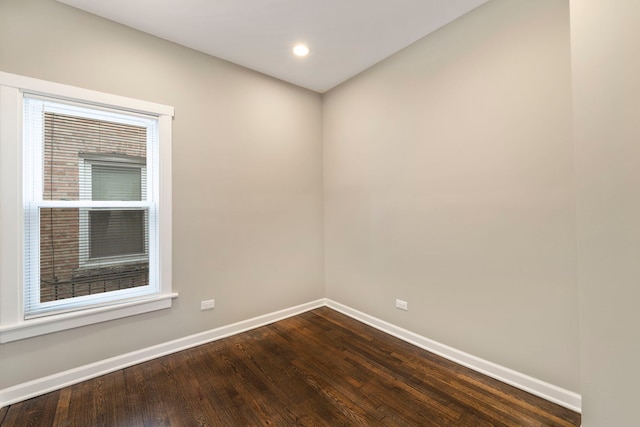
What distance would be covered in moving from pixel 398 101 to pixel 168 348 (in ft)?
11.2

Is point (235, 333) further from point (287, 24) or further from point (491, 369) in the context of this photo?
point (287, 24)

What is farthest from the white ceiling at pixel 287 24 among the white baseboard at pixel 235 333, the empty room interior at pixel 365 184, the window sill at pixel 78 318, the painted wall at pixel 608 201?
the white baseboard at pixel 235 333

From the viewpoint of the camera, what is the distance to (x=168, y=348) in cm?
254

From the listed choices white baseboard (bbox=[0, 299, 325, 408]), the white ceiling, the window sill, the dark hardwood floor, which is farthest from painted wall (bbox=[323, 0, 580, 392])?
the window sill

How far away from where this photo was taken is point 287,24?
237cm

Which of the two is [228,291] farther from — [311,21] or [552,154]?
[552,154]

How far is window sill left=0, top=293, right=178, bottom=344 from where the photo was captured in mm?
1921

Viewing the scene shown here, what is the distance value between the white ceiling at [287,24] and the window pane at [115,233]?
1693mm

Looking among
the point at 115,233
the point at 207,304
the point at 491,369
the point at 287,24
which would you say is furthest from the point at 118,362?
the point at 287,24

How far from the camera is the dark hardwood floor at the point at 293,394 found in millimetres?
1739

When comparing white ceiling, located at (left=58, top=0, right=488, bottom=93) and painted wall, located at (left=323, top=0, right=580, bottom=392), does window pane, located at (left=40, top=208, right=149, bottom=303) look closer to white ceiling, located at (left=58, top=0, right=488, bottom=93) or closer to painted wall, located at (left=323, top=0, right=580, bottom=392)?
white ceiling, located at (left=58, top=0, right=488, bottom=93)

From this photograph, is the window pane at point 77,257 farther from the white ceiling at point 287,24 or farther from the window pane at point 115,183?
the white ceiling at point 287,24

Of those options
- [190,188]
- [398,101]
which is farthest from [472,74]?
[190,188]

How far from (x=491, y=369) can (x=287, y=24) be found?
341cm
